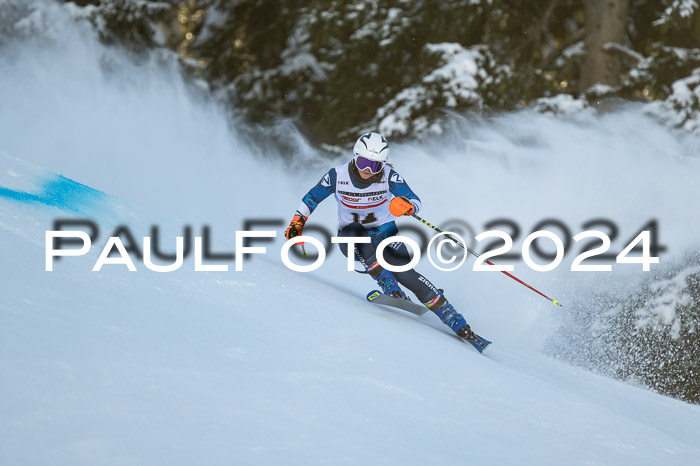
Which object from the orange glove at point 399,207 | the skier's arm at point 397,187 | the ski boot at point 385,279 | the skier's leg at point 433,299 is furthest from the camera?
the skier's arm at point 397,187

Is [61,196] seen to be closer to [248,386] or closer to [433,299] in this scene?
[433,299]

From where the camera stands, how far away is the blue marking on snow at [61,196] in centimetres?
439

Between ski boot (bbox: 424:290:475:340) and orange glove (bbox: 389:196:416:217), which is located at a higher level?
orange glove (bbox: 389:196:416:217)

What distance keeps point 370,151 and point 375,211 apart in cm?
55

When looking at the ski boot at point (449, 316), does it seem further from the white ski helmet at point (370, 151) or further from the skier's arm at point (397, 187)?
the white ski helmet at point (370, 151)

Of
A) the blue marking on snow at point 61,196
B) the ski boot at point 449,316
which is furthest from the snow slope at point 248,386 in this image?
the ski boot at point 449,316

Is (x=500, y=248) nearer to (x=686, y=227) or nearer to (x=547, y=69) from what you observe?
(x=686, y=227)

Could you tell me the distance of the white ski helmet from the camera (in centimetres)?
482

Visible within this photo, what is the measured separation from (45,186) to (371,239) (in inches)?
87.1

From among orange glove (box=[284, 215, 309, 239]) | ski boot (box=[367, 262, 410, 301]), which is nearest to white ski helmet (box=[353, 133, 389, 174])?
orange glove (box=[284, 215, 309, 239])

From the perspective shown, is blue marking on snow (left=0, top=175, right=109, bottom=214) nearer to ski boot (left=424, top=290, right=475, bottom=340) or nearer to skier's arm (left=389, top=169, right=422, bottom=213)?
skier's arm (left=389, top=169, right=422, bottom=213)

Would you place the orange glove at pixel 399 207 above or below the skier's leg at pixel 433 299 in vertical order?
above

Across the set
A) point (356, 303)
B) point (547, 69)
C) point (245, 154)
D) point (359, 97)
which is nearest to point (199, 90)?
point (245, 154)

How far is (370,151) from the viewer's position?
15.8ft
